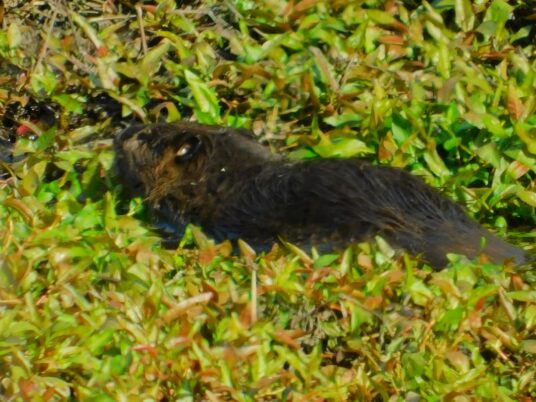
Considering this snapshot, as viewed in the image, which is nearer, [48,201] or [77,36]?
[48,201]

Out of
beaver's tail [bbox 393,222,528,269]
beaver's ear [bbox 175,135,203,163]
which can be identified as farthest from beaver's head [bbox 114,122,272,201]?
beaver's tail [bbox 393,222,528,269]

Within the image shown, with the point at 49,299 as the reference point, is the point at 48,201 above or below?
below

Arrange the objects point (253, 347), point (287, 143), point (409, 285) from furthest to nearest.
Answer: point (287, 143)
point (409, 285)
point (253, 347)

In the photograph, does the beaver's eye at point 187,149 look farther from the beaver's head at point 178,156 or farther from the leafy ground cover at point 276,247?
the leafy ground cover at point 276,247

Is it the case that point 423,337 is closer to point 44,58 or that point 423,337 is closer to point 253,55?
point 253,55

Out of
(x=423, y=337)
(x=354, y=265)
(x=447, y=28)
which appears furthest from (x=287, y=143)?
(x=423, y=337)

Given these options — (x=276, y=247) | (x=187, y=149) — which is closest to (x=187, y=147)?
(x=187, y=149)

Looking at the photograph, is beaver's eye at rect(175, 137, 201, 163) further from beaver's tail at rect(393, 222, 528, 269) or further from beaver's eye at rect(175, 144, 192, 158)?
beaver's tail at rect(393, 222, 528, 269)

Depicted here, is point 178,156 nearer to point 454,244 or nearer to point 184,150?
point 184,150

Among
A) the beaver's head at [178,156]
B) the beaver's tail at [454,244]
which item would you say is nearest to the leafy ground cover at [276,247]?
the beaver's head at [178,156]
